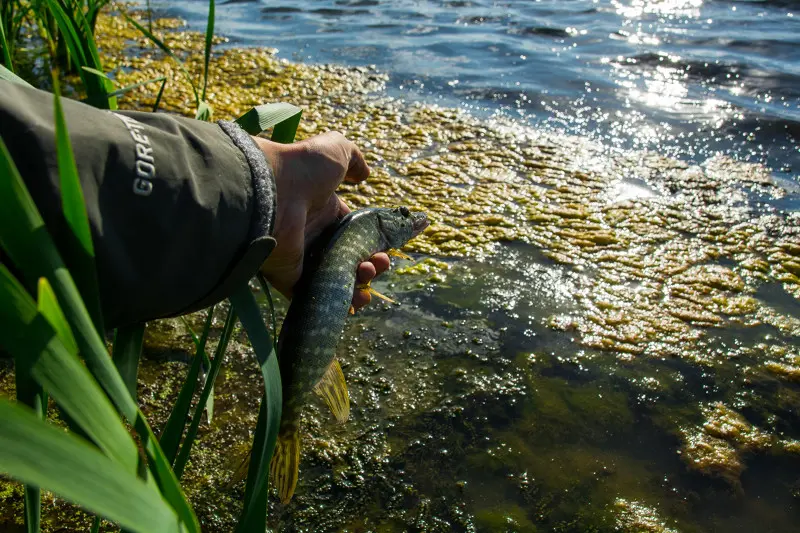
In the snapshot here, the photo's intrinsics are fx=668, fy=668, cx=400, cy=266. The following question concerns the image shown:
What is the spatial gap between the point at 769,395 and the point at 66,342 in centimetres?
310

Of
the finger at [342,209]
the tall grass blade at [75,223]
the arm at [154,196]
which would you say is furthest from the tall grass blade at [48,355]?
the finger at [342,209]

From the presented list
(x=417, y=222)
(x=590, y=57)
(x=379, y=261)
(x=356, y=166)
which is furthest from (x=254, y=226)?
(x=590, y=57)

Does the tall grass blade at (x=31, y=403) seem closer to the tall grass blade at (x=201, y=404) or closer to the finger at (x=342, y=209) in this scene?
the tall grass blade at (x=201, y=404)

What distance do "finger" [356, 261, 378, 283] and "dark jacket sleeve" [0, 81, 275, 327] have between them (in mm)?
629

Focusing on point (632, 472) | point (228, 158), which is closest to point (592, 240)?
point (632, 472)

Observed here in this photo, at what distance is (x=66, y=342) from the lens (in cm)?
69

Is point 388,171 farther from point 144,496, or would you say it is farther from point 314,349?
point 144,496

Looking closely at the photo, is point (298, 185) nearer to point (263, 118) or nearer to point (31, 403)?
point (263, 118)

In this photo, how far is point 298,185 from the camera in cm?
188

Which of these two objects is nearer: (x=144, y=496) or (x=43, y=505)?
(x=144, y=496)

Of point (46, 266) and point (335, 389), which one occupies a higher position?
point (46, 266)

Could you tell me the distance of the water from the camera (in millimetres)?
5844

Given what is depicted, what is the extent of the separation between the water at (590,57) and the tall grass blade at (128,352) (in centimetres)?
489

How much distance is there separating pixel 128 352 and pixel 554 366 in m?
2.26
